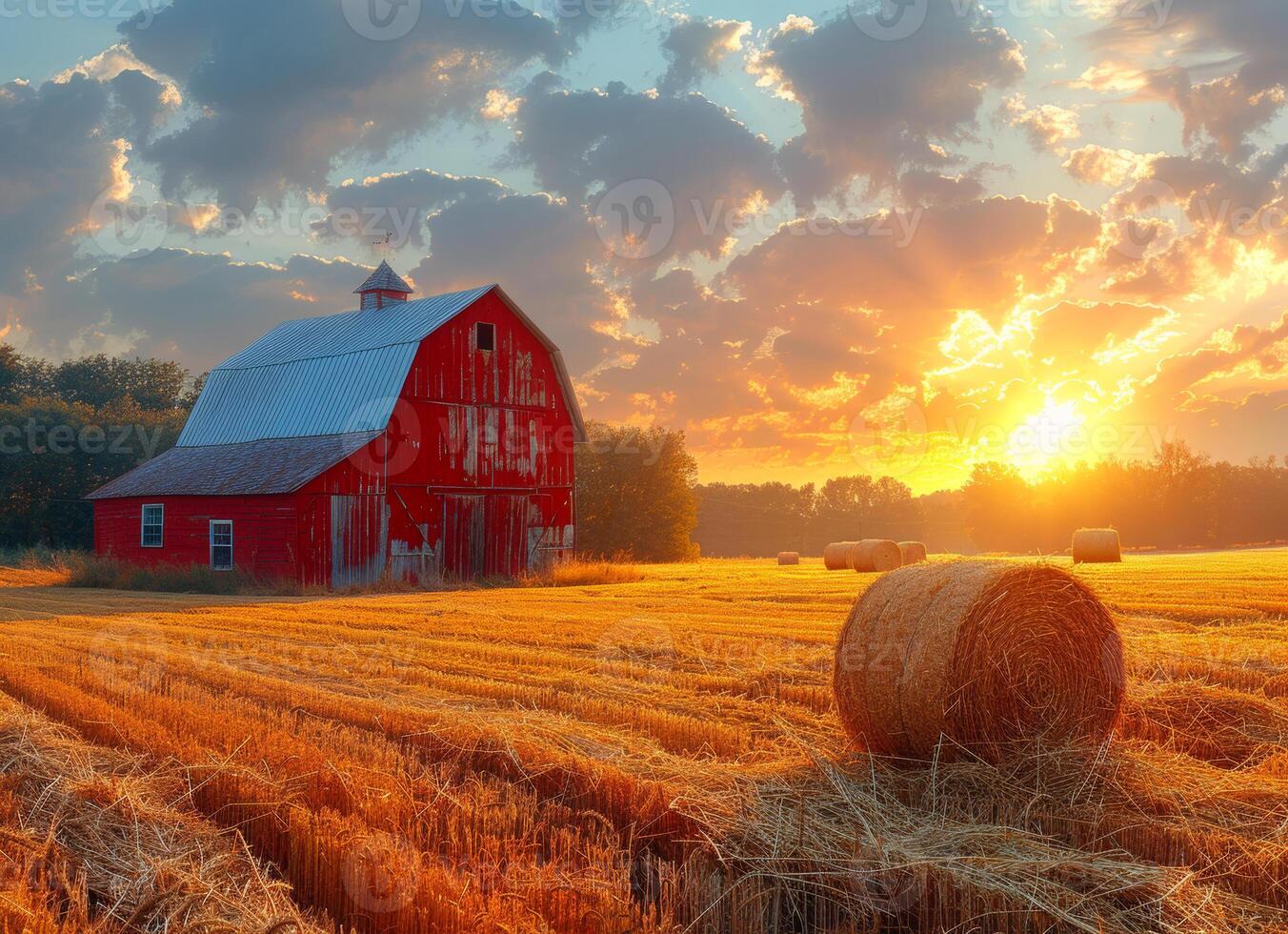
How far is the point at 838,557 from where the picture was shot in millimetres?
35094

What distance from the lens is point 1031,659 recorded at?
7.39 meters

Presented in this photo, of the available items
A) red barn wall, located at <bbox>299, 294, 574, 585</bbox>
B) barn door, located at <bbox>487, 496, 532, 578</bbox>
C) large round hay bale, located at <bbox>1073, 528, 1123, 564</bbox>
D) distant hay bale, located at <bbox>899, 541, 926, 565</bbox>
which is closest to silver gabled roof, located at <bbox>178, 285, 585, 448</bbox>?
red barn wall, located at <bbox>299, 294, 574, 585</bbox>

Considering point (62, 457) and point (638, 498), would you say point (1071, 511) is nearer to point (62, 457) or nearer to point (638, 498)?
point (638, 498)

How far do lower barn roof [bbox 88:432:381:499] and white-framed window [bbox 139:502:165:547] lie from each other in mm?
430

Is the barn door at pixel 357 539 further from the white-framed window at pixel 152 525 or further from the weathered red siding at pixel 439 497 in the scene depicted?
the white-framed window at pixel 152 525

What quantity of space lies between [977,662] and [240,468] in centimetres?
2542

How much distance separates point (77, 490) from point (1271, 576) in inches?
1514

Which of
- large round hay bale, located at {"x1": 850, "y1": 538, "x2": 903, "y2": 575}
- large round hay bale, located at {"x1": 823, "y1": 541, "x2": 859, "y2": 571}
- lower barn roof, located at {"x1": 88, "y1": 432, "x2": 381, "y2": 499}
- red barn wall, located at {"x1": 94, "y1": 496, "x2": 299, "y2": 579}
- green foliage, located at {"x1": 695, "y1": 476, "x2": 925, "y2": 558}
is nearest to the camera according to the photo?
red barn wall, located at {"x1": 94, "y1": 496, "x2": 299, "y2": 579}

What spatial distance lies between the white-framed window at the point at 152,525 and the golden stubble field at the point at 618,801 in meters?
19.9

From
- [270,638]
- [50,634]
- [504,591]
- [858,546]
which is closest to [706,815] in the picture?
[270,638]

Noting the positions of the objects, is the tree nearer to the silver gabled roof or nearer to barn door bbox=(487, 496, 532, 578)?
the silver gabled roof

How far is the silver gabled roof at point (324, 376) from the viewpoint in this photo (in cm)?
2870

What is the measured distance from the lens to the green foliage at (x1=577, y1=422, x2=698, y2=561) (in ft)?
164

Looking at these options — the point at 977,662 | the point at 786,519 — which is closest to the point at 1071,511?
the point at 786,519
